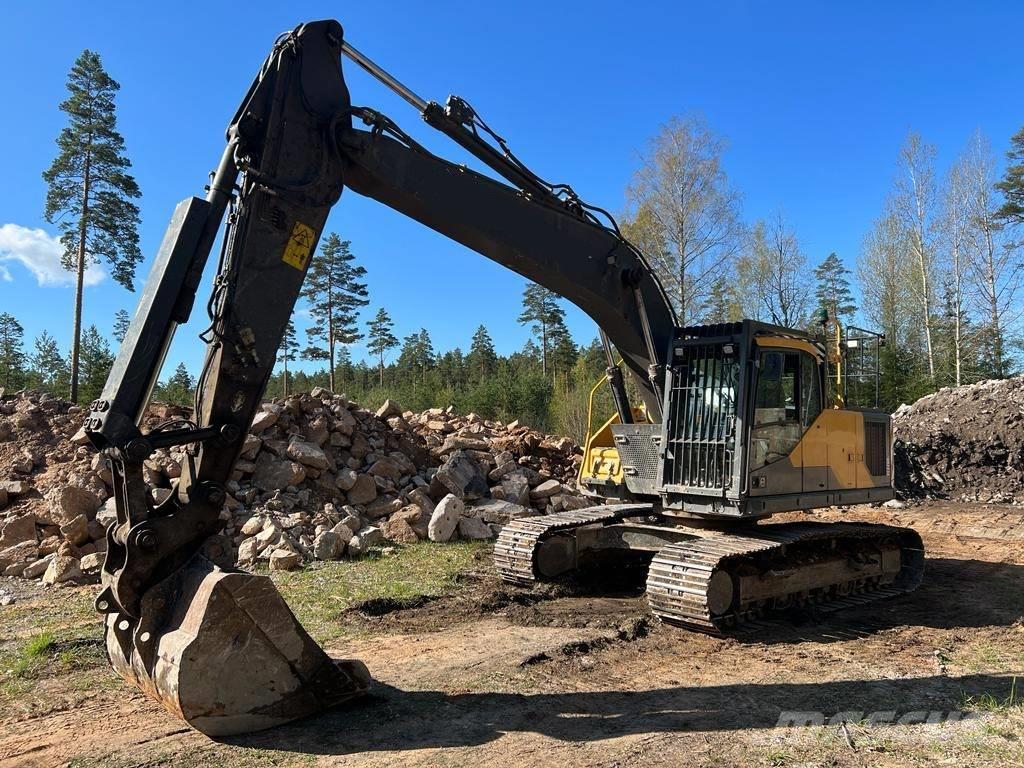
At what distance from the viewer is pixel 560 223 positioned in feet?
21.8

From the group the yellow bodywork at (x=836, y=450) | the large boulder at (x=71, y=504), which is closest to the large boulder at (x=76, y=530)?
the large boulder at (x=71, y=504)

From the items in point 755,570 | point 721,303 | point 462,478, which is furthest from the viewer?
point 721,303

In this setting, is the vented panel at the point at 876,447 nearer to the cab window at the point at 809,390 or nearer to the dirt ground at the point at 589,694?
the cab window at the point at 809,390

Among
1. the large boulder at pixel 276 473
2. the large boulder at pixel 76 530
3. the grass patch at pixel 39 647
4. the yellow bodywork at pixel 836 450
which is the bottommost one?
the grass patch at pixel 39 647

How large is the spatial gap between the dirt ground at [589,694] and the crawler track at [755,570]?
0.22 meters

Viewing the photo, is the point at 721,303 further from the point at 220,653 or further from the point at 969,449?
Answer: the point at 220,653

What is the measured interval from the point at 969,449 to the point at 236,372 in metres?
16.8

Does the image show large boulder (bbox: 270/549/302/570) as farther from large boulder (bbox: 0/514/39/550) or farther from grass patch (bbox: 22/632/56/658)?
large boulder (bbox: 0/514/39/550)

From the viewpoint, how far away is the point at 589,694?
501 centimetres

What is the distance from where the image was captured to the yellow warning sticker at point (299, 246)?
4832 millimetres

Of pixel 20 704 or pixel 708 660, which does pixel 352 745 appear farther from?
pixel 708 660

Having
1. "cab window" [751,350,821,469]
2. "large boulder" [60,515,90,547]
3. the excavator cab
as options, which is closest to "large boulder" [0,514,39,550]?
"large boulder" [60,515,90,547]

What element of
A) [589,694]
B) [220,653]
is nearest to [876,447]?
[589,694]

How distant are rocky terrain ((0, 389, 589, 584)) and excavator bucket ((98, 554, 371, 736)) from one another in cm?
479
